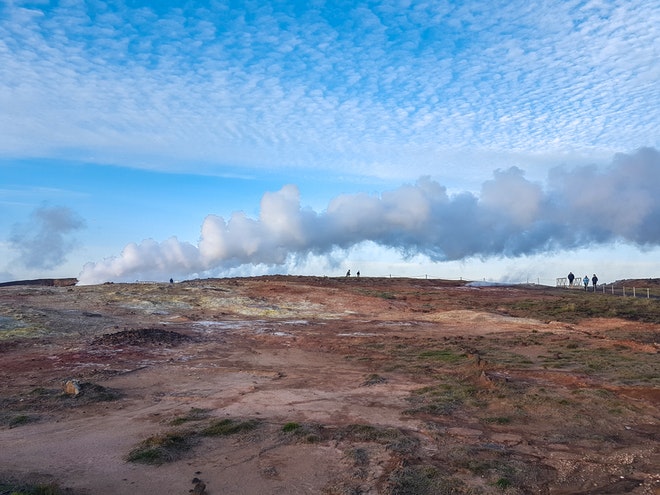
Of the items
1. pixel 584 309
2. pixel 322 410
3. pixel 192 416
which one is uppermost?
pixel 584 309

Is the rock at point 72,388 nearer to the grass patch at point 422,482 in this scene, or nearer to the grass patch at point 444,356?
the grass patch at point 422,482

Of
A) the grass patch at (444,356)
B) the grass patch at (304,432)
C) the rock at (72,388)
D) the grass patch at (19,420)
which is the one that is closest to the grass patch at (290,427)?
the grass patch at (304,432)

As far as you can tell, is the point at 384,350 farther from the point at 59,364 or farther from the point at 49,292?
the point at 49,292

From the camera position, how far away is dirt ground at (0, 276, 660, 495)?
28.7 feet

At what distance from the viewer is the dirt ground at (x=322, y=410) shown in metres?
8.75

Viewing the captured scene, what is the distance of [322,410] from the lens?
501 inches

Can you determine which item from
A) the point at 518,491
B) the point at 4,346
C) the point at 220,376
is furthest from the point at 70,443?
the point at 4,346

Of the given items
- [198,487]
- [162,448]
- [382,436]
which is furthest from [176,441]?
[382,436]

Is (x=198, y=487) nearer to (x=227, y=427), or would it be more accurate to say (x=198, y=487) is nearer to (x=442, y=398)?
(x=227, y=427)

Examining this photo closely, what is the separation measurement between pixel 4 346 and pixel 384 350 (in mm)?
15237

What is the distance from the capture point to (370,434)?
10688 mm

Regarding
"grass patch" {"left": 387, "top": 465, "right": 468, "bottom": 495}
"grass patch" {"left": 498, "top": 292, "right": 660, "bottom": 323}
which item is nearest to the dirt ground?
"grass patch" {"left": 387, "top": 465, "right": 468, "bottom": 495}

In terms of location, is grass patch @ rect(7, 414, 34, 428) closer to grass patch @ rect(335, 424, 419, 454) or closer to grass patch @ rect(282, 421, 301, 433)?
grass patch @ rect(282, 421, 301, 433)

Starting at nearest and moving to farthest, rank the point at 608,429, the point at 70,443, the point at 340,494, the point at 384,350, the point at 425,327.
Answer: the point at 340,494, the point at 70,443, the point at 608,429, the point at 384,350, the point at 425,327
